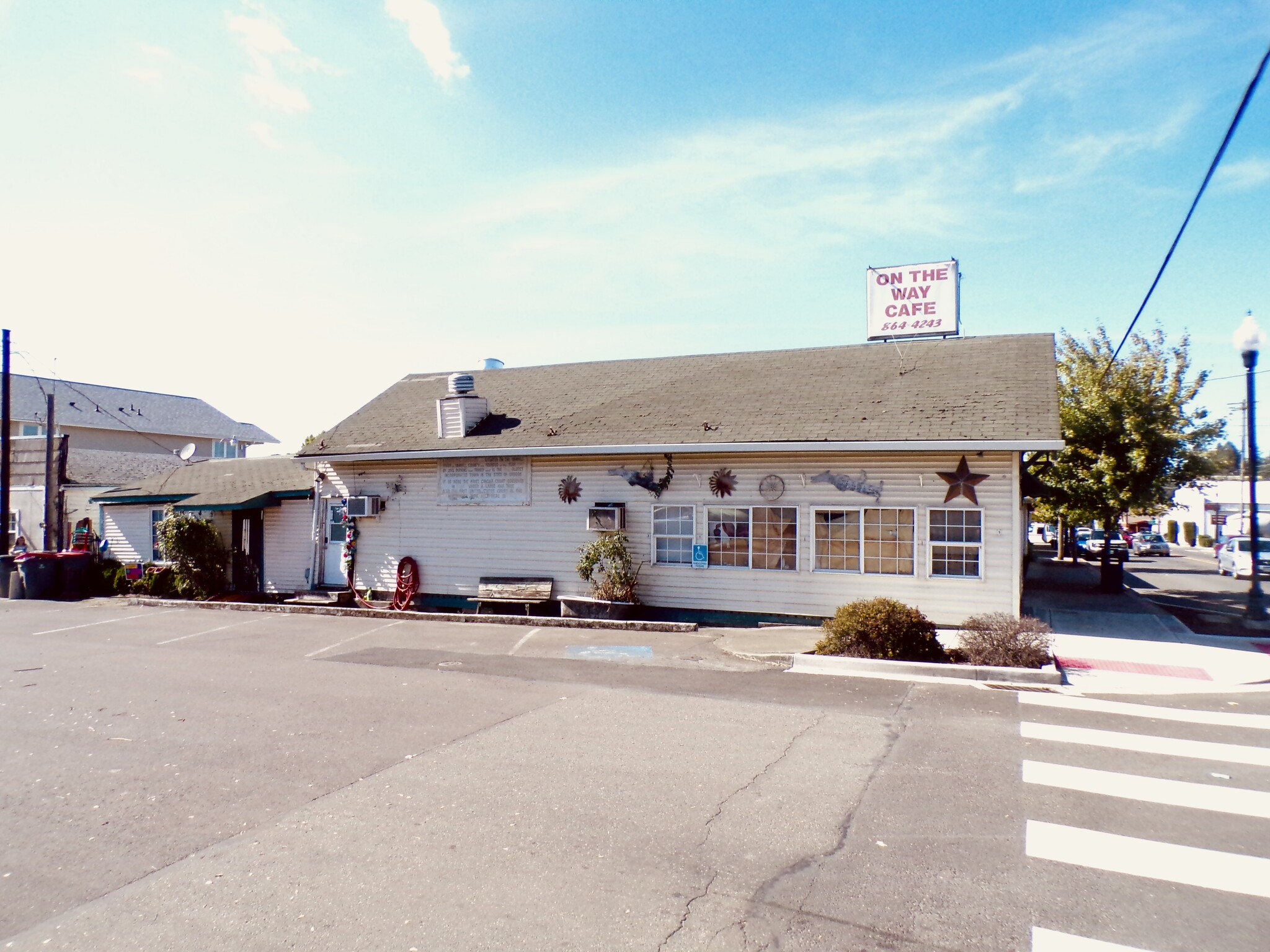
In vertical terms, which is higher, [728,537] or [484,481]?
[484,481]

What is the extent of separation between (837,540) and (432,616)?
803 centimetres

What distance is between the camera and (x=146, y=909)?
4.68 m

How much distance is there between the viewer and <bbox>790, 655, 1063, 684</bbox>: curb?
33.8 ft

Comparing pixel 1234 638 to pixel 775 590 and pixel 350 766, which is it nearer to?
pixel 775 590

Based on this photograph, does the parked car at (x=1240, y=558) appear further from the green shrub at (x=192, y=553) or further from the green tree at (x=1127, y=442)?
the green shrub at (x=192, y=553)

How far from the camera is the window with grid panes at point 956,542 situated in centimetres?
1392

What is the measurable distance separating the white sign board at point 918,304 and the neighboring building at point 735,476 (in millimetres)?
3329

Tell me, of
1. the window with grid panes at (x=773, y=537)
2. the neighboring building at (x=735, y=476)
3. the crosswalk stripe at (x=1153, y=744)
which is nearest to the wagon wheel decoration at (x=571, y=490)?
the neighboring building at (x=735, y=476)

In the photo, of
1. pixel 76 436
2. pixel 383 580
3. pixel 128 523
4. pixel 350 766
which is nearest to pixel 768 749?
pixel 350 766

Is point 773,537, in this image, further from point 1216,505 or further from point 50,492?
point 1216,505

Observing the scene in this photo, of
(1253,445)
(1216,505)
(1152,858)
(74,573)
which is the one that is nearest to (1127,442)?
(1253,445)

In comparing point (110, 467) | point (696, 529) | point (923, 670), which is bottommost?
point (923, 670)

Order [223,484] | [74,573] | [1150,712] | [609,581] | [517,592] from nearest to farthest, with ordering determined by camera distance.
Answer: [1150,712], [609,581], [517,592], [74,573], [223,484]

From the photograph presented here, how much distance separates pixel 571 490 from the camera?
1708 cm
